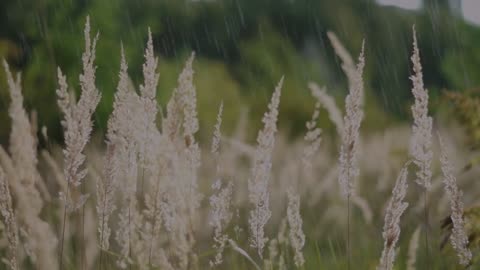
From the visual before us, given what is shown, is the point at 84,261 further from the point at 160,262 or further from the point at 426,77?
the point at 426,77

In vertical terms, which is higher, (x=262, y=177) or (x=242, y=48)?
(x=242, y=48)

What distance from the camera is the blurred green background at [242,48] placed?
35.8ft

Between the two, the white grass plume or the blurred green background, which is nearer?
the white grass plume

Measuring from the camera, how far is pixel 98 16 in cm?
1111

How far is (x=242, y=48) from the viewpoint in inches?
935

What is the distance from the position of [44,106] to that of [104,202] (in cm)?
942

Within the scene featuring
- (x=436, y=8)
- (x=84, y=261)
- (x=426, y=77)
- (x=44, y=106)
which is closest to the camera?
(x=84, y=261)

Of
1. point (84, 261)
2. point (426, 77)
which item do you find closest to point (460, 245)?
point (84, 261)

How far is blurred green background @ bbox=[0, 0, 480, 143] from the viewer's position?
10922mm

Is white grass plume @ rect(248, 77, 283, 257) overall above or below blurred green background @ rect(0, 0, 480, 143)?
below

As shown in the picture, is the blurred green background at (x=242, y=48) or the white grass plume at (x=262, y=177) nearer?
the white grass plume at (x=262, y=177)

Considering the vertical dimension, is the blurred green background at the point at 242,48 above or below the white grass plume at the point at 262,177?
above

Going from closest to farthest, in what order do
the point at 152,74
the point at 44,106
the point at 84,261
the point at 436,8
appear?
the point at 152,74
the point at 84,261
the point at 44,106
the point at 436,8

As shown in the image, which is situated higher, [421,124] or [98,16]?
[98,16]
